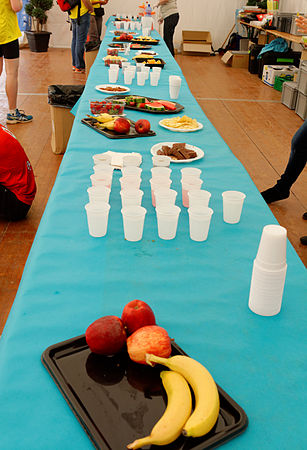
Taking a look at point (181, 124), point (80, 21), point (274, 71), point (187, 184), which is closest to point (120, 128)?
point (181, 124)

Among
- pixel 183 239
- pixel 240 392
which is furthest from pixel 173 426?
pixel 183 239

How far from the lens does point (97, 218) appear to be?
1.29m

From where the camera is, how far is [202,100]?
5.97m

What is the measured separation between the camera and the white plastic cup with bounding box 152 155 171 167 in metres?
1.72

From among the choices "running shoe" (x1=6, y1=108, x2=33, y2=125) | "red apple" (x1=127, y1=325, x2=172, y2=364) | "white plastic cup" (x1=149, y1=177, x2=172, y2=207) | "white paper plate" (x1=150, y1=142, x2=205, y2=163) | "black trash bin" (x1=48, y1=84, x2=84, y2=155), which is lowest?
"running shoe" (x1=6, y1=108, x2=33, y2=125)

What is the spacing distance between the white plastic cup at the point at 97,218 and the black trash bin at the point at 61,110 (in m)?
2.46

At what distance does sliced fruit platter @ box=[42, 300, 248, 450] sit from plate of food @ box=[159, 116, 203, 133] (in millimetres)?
1543

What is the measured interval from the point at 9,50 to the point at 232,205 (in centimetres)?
347

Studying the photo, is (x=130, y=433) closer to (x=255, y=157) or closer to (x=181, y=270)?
(x=181, y=270)

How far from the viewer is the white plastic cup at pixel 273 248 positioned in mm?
898

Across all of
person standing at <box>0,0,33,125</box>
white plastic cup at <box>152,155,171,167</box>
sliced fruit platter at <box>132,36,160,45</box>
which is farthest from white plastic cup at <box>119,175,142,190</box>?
sliced fruit platter at <box>132,36,160,45</box>

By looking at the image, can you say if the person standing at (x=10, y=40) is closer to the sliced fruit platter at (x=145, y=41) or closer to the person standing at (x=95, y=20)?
the sliced fruit platter at (x=145, y=41)

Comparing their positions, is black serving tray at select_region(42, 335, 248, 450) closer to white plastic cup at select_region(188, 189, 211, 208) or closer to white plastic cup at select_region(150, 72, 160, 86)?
white plastic cup at select_region(188, 189, 211, 208)

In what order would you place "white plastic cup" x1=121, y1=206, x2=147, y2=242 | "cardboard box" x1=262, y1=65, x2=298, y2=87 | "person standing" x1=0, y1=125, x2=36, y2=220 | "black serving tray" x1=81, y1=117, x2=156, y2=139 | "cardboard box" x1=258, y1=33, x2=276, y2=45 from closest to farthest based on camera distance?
1. "white plastic cup" x1=121, y1=206, x2=147, y2=242
2. "black serving tray" x1=81, y1=117, x2=156, y2=139
3. "person standing" x1=0, y1=125, x2=36, y2=220
4. "cardboard box" x1=262, y1=65, x2=298, y2=87
5. "cardboard box" x1=258, y1=33, x2=276, y2=45
